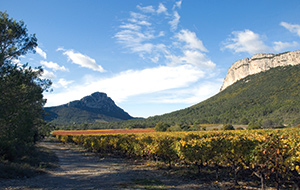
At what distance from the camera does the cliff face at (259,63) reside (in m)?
112

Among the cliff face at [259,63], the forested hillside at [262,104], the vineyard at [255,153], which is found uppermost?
the cliff face at [259,63]

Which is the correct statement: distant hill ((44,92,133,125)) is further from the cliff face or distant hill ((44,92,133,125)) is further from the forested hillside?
the cliff face

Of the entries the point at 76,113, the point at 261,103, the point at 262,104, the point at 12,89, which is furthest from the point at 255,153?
the point at 76,113

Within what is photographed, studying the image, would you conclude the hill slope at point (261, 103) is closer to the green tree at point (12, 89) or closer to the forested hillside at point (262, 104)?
the forested hillside at point (262, 104)

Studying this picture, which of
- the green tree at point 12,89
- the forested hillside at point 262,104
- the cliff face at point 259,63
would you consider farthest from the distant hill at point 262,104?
the green tree at point 12,89

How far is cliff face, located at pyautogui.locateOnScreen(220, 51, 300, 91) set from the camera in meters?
112

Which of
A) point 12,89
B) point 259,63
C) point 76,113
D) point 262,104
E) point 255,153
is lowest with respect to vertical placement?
point 255,153

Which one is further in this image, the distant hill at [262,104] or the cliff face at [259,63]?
the cliff face at [259,63]

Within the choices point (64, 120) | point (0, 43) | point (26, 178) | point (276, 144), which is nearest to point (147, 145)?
point (26, 178)

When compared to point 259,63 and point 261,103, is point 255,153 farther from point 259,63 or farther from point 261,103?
point 259,63

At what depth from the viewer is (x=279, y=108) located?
71.6 metres

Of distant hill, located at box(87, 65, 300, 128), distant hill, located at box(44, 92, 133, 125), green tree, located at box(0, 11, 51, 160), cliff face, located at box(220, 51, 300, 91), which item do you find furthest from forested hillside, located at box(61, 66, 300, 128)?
distant hill, located at box(44, 92, 133, 125)

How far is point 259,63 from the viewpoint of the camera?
130375mm

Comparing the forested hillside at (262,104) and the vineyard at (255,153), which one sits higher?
the forested hillside at (262,104)
